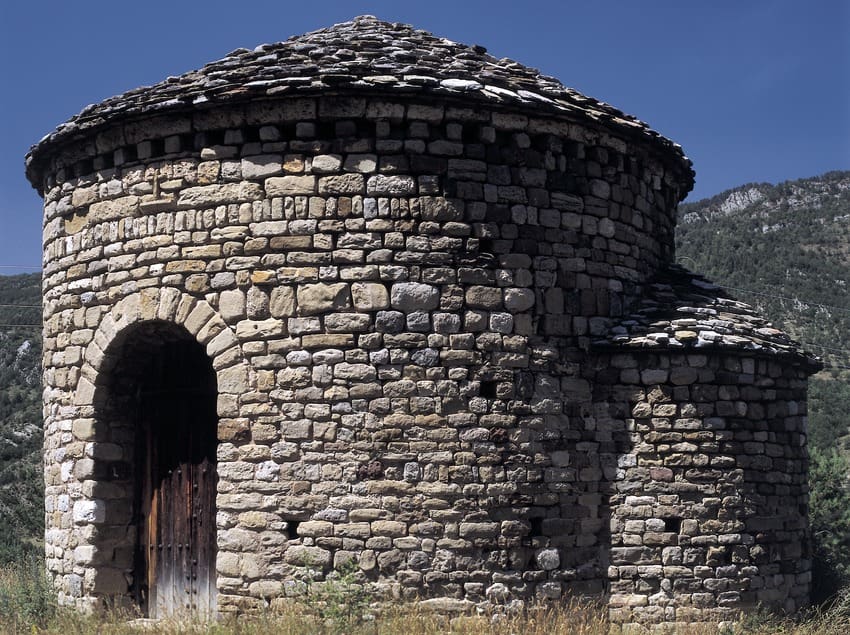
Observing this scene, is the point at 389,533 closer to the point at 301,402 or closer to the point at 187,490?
the point at 301,402

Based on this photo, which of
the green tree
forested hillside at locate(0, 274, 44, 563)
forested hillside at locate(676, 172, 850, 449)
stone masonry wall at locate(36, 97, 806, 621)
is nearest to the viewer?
stone masonry wall at locate(36, 97, 806, 621)

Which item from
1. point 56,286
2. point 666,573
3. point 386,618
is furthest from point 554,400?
point 56,286

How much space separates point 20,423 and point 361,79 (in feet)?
54.8

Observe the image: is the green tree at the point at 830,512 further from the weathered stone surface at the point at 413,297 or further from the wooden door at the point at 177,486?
the wooden door at the point at 177,486

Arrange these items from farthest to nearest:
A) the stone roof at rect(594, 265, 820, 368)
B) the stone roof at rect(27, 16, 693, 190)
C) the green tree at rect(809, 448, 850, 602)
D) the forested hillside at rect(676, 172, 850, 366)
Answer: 1. the forested hillside at rect(676, 172, 850, 366)
2. the green tree at rect(809, 448, 850, 602)
3. the stone roof at rect(594, 265, 820, 368)
4. the stone roof at rect(27, 16, 693, 190)

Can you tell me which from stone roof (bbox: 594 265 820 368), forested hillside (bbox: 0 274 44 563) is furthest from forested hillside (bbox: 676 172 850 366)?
forested hillside (bbox: 0 274 44 563)

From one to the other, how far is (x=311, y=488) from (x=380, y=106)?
305 cm

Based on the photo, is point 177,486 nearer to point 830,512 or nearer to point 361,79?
point 361,79

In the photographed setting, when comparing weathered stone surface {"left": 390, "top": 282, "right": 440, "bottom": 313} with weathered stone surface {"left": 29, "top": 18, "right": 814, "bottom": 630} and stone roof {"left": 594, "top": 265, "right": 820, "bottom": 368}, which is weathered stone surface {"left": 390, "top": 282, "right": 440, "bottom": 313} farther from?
stone roof {"left": 594, "top": 265, "right": 820, "bottom": 368}

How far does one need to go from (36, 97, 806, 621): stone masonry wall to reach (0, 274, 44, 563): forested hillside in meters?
6.74

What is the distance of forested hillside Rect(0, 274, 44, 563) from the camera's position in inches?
606

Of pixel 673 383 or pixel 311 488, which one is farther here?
pixel 673 383

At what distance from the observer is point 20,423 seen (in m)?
21.2

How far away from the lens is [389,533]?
7273 millimetres
